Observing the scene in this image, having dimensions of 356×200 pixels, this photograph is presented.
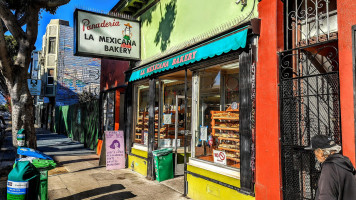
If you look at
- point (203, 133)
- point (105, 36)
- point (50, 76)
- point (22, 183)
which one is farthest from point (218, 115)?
point (50, 76)

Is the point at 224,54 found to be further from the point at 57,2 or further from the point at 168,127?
the point at 57,2

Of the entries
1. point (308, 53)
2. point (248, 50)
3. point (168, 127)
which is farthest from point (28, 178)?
point (168, 127)

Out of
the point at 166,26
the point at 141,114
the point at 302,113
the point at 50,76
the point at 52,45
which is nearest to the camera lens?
the point at 302,113

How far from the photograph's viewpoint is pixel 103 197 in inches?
236

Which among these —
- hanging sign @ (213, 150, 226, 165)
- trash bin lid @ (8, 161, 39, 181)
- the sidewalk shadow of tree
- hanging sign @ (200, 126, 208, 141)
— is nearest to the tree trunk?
the sidewalk shadow of tree

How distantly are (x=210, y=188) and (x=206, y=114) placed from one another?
1815 millimetres

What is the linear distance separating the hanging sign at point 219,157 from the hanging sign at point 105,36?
4.67 m

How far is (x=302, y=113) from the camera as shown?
420 cm

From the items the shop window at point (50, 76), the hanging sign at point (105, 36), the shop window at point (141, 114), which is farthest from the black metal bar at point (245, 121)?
the shop window at point (50, 76)

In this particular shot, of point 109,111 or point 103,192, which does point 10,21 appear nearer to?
point 109,111

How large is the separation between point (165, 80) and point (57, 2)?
181 inches

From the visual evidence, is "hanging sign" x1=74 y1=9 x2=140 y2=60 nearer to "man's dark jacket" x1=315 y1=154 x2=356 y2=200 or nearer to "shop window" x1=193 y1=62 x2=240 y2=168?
"shop window" x1=193 y1=62 x2=240 y2=168

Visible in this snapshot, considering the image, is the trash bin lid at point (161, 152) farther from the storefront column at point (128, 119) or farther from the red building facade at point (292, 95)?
the red building facade at point (292, 95)

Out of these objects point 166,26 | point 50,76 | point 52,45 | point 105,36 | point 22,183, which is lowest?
point 22,183
